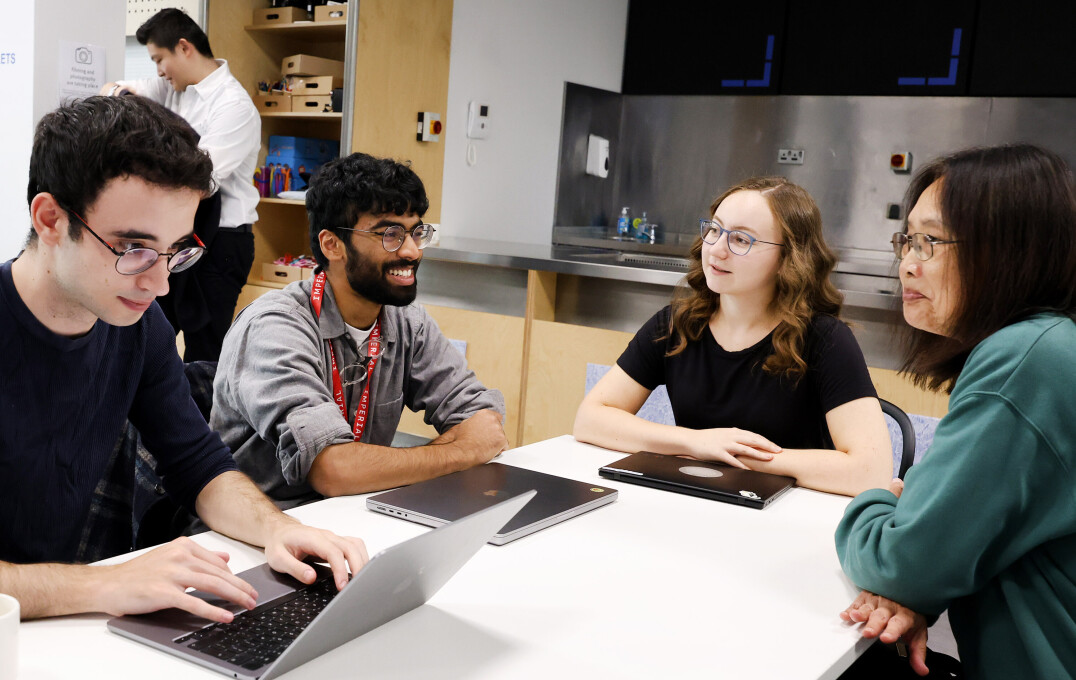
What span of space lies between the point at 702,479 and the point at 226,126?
117 inches

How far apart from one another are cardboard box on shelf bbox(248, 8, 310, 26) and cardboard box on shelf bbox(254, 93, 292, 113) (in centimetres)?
35

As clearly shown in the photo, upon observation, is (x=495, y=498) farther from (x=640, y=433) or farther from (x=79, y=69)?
(x=79, y=69)

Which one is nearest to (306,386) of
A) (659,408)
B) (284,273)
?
(659,408)

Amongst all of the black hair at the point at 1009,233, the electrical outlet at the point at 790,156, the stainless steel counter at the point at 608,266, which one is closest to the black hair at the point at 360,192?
the black hair at the point at 1009,233

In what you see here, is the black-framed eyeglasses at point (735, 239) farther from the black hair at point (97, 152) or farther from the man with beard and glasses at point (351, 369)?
the black hair at point (97, 152)

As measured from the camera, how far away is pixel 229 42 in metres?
4.73

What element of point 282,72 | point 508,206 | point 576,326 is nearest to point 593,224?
point 508,206

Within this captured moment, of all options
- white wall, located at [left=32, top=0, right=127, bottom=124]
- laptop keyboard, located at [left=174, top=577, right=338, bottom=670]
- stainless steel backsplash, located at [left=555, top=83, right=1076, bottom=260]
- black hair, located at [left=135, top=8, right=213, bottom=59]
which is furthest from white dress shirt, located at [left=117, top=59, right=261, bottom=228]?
laptop keyboard, located at [left=174, top=577, right=338, bottom=670]

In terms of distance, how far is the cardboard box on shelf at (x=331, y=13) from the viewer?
455 cm

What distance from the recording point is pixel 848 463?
5.94 ft

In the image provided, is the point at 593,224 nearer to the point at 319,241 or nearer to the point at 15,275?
the point at 319,241

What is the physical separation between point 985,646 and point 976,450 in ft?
0.89

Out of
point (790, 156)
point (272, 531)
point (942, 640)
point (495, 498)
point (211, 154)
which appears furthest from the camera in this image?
point (790, 156)

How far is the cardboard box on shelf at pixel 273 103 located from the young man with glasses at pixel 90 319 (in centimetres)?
363
